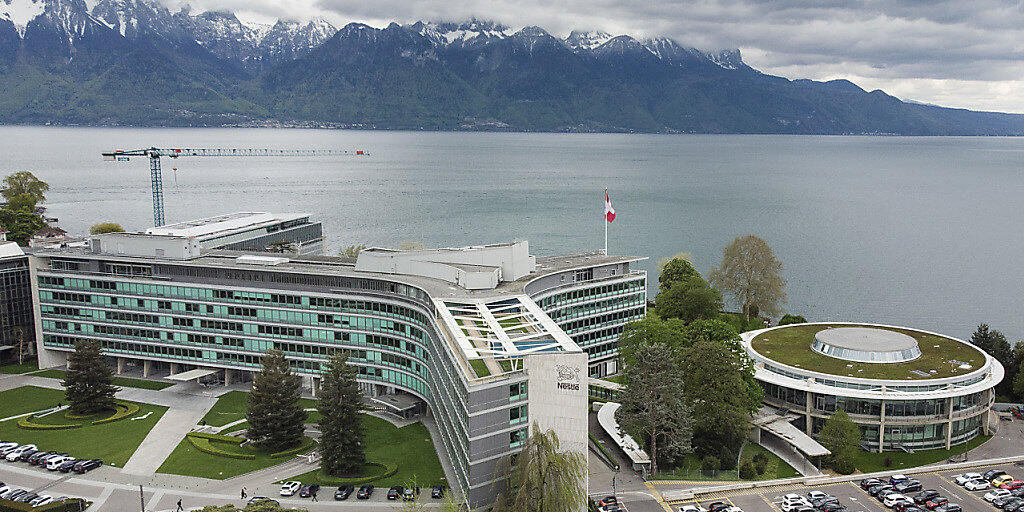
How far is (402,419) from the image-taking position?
67.0 meters

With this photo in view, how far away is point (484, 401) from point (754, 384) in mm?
29918

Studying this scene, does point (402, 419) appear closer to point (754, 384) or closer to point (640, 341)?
point (640, 341)

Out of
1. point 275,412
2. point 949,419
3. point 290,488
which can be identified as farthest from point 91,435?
point 949,419

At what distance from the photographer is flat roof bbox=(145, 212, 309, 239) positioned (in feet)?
317

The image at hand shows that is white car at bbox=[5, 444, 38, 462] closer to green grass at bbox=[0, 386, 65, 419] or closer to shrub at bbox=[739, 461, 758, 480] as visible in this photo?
green grass at bbox=[0, 386, 65, 419]

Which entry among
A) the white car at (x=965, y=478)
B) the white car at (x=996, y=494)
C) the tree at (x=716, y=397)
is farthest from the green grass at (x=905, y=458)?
the tree at (x=716, y=397)

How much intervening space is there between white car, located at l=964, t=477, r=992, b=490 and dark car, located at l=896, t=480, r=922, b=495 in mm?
3328

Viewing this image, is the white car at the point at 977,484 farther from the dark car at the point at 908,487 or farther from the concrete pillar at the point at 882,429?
the concrete pillar at the point at 882,429

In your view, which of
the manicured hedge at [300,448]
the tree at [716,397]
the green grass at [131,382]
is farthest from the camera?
the green grass at [131,382]

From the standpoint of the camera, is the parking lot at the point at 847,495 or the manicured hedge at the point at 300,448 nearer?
the parking lot at the point at 847,495

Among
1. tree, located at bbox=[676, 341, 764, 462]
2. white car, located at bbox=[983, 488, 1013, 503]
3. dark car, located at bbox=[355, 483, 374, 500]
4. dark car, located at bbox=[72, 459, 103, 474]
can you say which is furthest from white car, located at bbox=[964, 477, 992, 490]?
dark car, located at bbox=[72, 459, 103, 474]

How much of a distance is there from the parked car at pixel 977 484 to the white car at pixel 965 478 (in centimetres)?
34

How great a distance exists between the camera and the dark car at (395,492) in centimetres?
5191

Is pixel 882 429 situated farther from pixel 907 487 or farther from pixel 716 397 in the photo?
pixel 716 397
